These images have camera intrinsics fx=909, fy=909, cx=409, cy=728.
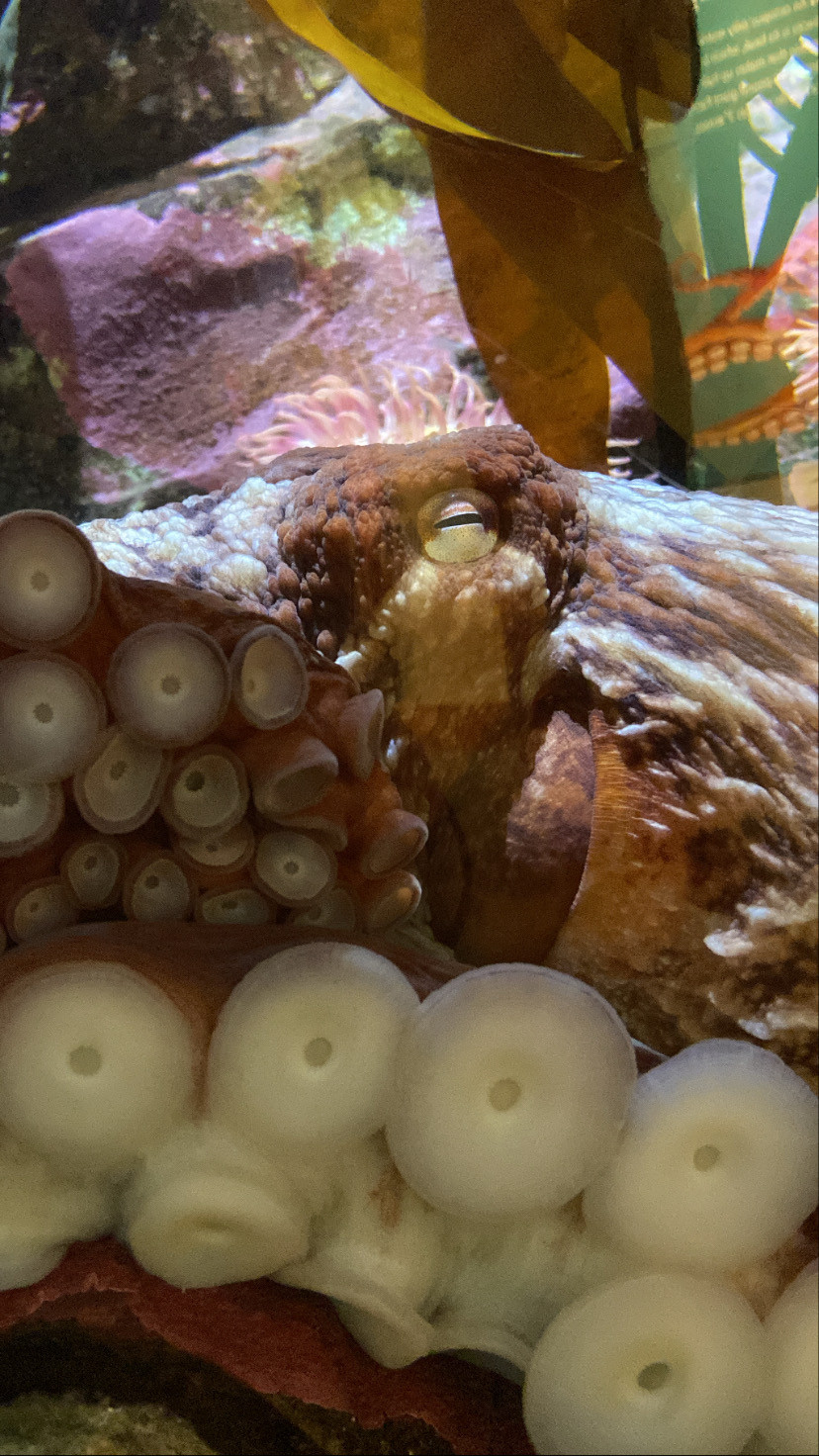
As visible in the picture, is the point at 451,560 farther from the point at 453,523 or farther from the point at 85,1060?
the point at 85,1060

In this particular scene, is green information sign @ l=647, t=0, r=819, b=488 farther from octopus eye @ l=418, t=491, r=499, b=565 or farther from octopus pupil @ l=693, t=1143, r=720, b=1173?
octopus pupil @ l=693, t=1143, r=720, b=1173

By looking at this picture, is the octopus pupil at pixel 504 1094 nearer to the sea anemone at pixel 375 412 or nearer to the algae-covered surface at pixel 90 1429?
the algae-covered surface at pixel 90 1429

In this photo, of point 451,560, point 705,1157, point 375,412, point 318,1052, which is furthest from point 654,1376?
point 375,412

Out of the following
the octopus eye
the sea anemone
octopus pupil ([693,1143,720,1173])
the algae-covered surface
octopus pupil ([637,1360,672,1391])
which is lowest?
the algae-covered surface

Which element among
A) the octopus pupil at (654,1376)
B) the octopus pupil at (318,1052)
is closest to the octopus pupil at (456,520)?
the octopus pupil at (318,1052)

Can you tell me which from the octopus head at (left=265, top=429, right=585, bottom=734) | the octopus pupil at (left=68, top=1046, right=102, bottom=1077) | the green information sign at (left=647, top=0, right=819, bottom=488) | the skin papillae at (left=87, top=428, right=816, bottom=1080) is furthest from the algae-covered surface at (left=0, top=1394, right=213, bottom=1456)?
the green information sign at (left=647, top=0, right=819, bottom=488)

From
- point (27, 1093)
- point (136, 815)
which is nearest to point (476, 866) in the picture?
point (136, 815)

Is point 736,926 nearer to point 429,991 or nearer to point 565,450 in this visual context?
point 429,991
